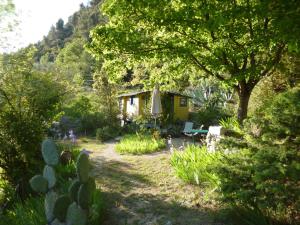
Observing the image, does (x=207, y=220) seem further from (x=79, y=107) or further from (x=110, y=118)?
(x=79, y=107)

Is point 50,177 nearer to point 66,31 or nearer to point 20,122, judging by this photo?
point 20,122

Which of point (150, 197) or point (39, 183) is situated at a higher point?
point (39, 183)

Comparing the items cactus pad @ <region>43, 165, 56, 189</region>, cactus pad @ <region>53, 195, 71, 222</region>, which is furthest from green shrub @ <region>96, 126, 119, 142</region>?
cactus pad @ <region>53, 195, 71, 222</region>

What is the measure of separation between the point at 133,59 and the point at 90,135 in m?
12.0

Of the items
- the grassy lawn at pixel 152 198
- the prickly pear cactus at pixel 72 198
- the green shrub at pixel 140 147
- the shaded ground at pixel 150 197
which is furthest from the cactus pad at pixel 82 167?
the green shrub at pixel 140 147

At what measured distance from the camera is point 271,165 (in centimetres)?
448

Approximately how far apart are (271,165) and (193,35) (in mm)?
4631

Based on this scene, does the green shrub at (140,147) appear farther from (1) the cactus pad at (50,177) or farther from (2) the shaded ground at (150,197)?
(1) the cactus pad at (50,177)

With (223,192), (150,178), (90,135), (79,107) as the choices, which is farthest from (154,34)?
(79,107)

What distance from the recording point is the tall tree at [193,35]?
6973mm

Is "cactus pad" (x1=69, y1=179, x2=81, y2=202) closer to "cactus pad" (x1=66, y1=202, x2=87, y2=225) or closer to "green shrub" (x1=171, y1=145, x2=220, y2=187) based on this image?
"cactus pad" (x1=66, y1=202, x2=87, y2=225)

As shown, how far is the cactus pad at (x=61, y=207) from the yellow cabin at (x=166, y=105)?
595 inches

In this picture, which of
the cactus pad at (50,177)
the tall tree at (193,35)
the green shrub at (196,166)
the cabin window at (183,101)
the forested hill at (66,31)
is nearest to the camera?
the cactus pad at (50,177)

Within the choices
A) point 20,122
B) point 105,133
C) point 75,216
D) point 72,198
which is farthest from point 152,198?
point 105,133
